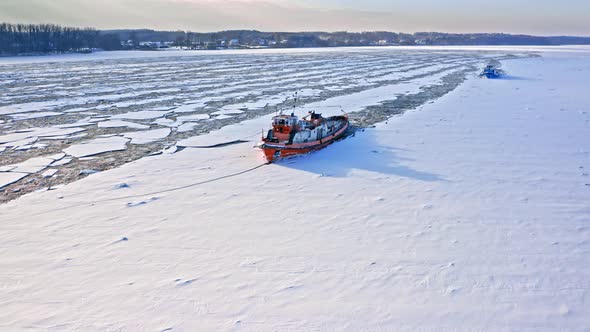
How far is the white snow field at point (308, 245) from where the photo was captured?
527cm

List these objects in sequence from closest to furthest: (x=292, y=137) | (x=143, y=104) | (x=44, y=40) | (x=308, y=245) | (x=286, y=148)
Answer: (x=308, y=245), (x=286, y=148), (x=292, y=137), (x=143, y=104), (x=44, y=40)

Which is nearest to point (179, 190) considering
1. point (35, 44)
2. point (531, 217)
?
point (531, 217)

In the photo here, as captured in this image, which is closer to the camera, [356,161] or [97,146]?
[356,161]

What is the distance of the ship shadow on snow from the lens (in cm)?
1055

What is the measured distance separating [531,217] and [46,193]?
9587 millimetres

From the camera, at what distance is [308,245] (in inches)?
271

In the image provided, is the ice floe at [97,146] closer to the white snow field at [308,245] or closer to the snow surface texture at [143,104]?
the snow surface texture at [143,104]

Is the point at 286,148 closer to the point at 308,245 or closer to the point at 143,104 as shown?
the point at 308,245

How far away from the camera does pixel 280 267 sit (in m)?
6.25

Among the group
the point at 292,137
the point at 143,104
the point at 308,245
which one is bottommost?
the point at 308,245

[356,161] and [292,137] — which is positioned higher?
[292,137]

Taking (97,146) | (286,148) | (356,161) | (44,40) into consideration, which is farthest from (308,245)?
(44,40)

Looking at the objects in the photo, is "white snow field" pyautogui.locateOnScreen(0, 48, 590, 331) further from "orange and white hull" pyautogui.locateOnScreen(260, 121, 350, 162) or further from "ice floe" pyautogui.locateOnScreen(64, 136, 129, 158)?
"ice floe" pyautogui.locateOnScreen(64, 136, 129, 158)

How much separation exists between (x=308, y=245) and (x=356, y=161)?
5098 mm
